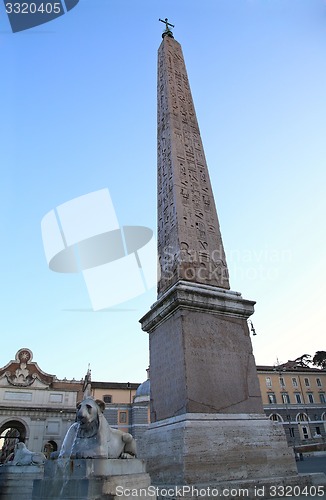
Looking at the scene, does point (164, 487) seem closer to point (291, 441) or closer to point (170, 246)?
point (170, 246)

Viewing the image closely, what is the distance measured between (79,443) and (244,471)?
2.19 m

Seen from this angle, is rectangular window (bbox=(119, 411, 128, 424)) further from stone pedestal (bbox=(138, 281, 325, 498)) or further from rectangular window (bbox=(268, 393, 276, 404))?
stone pedestal (bbox=(138, 281, 325, 498))

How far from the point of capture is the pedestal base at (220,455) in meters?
4.04

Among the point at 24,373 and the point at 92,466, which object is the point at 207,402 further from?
the point at 24,373

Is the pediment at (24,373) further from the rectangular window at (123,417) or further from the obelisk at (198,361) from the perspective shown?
the obelisk at (198,361)

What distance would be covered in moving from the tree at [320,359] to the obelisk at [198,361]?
48.5 metres

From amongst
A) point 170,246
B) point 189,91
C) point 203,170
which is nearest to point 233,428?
point 170,246

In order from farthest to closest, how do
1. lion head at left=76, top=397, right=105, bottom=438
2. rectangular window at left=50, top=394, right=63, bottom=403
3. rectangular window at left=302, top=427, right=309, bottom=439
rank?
1. rectangular window at left=302, top=427, right=309, bottom=439
2. rectangular window at left=50, top=394, right=63, bottom=403
3. lion head at left=76, top=397, right=105, bottom=438

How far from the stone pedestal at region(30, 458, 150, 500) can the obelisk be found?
1050mm

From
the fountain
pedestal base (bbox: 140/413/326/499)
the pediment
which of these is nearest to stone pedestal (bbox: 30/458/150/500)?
the fountain

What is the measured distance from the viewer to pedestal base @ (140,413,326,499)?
4.04 meters

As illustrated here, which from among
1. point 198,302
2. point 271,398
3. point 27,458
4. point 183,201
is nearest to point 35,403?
point 271,398

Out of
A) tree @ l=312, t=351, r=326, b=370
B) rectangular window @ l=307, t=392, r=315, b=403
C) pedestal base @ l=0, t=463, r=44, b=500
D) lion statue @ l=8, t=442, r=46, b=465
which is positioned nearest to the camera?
pedestal base @ l=0, t=463, r=44, b=500

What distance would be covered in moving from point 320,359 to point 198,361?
50517mm
